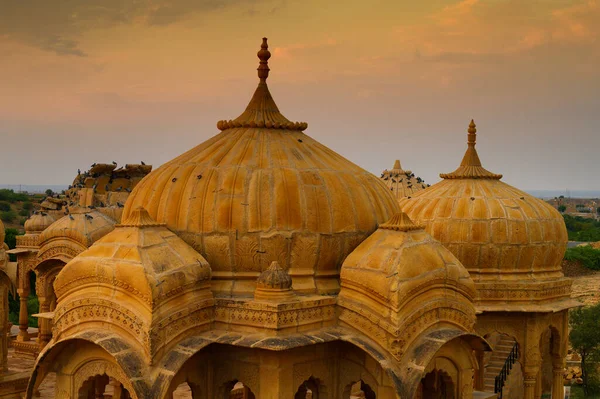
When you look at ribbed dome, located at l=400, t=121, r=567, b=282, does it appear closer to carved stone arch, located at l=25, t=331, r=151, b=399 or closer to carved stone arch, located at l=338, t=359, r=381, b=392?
carved stone arch, located at l=338, t=359, r=381, b=392

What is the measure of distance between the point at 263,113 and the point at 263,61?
3.07 ft

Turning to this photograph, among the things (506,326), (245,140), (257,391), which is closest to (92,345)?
(257,391)

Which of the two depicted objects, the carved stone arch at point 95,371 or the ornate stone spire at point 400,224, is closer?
the carved stone arch at point 95,371

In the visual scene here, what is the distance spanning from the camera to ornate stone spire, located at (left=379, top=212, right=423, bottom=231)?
37.2ft

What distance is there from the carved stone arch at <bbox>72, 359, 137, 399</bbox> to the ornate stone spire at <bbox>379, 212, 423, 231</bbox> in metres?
4.14

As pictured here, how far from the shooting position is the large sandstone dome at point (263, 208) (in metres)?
11.5

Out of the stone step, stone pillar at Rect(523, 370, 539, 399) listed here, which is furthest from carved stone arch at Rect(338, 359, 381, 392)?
the stone step

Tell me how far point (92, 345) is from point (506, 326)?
10.4 metres

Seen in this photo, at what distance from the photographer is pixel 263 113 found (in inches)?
520

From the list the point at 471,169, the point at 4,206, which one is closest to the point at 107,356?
the point at 471,169

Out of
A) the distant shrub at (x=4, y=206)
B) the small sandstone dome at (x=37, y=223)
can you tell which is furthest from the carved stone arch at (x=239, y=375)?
the distant shrub at (x=4, y=206)

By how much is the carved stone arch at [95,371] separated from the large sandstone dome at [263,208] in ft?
5.81

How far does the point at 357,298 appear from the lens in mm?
11203

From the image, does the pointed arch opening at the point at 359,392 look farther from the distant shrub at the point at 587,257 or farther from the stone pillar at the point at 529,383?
the distant shrub at the point at 587,257
